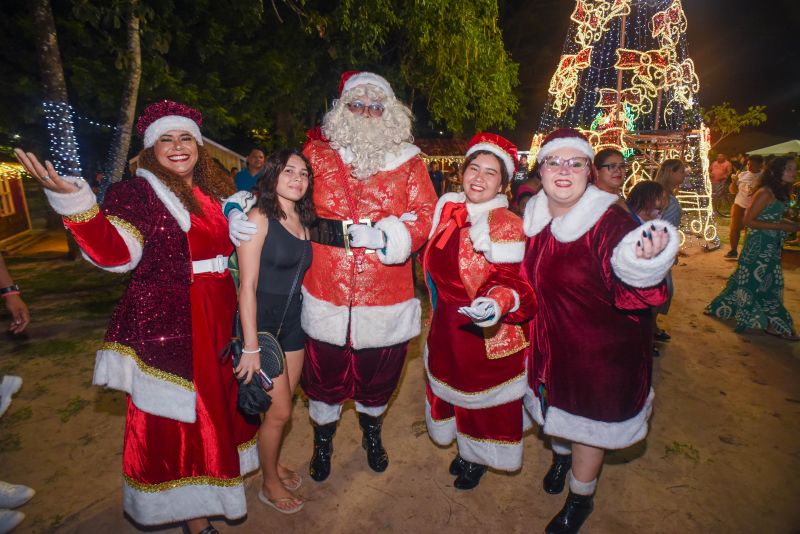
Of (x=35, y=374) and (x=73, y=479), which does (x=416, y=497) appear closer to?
(x=73, y=479)

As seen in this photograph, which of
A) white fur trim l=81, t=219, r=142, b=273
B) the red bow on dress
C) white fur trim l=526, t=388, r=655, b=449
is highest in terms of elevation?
the red bow on dress

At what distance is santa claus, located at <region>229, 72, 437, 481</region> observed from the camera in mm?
2703

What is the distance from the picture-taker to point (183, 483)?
225 centimetres

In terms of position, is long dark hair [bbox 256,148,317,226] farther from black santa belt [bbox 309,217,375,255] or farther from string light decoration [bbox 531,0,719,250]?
string light decoration [bbox 531,0,719,250]

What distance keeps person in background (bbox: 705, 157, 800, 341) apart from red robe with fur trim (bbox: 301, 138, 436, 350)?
14.9 feet

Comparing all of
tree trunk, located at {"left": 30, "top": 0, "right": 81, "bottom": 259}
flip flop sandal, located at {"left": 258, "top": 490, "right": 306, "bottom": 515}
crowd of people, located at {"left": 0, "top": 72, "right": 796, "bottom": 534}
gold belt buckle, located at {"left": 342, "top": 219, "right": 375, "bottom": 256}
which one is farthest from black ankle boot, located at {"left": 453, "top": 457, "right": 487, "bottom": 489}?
tree trunk, located at {"left": 30, "top": 0, "right": 81, "bottom": 259}

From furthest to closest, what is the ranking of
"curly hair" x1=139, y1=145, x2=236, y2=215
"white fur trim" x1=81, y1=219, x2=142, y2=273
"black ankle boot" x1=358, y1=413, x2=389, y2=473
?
"black ankle boot" x1=358, y1=413, x2=389, y2=473
"curly hair" x1=139, y1=145, x2=236, y2=215
"white fur trim" x1=81, y1=219, x2=142, y2=273

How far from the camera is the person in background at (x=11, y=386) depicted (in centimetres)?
234

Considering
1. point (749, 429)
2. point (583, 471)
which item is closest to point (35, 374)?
point (583, 471)

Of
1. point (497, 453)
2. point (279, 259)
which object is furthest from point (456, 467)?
point (279, 259)

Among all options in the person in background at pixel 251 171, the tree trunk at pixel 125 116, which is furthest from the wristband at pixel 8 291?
the tree trunk at pixel 125 116

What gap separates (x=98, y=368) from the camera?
212 centimetres

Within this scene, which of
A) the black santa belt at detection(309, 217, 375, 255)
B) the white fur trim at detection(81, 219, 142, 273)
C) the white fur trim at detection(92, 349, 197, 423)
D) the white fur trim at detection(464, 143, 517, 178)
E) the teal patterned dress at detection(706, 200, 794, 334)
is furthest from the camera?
the teal patterned dress at detection(706, 200, 794, 334)

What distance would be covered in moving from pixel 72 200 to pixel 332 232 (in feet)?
4.27
